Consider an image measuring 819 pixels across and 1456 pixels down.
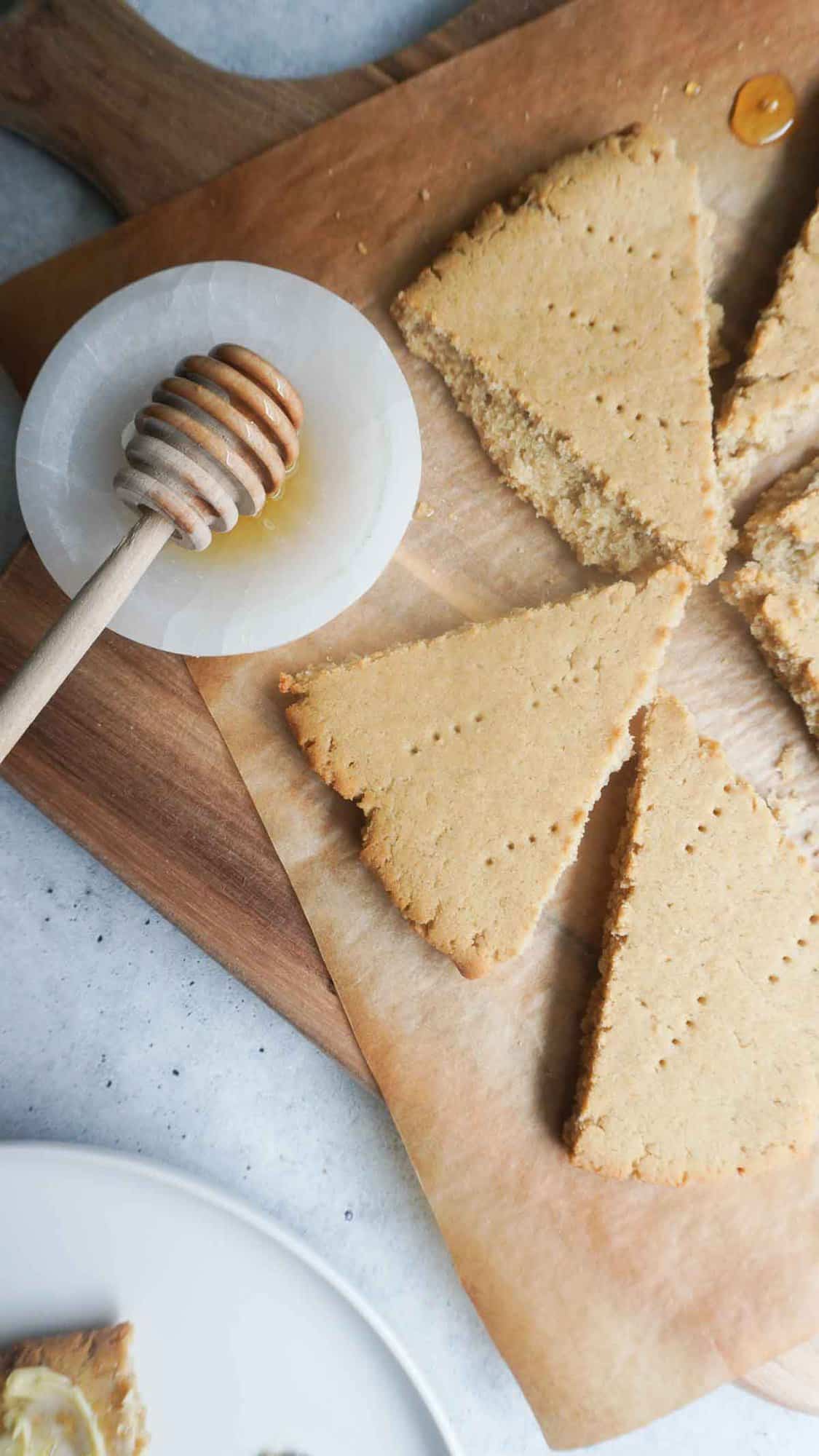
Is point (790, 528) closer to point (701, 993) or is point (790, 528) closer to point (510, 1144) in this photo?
point (701, 993)

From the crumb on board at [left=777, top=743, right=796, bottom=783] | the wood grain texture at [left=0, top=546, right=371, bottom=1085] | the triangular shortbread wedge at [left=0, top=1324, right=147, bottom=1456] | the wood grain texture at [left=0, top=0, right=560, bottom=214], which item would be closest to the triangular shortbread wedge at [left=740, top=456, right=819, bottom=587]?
the crumb on board at [left=777, top=743, right=796, bottom=783]

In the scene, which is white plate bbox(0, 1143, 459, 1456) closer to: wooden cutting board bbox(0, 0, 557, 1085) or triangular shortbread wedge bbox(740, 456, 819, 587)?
wooden cutting board bbox(0, 0, 557, 1085)

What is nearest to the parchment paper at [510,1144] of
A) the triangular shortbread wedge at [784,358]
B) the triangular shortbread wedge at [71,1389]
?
the triangular shortbread wedge at [784,358]

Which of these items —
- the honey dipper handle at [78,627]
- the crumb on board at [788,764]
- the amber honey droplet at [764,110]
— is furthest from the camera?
the crumb on board at [788,764]

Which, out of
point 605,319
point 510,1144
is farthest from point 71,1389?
point 605,319

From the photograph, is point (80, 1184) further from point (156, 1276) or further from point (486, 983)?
point (486, 983)

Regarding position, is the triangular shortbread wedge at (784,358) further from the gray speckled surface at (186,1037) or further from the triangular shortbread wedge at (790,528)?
the gray speckled surface at (186,1037)

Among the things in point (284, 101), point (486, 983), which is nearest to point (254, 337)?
point (284, 101)
